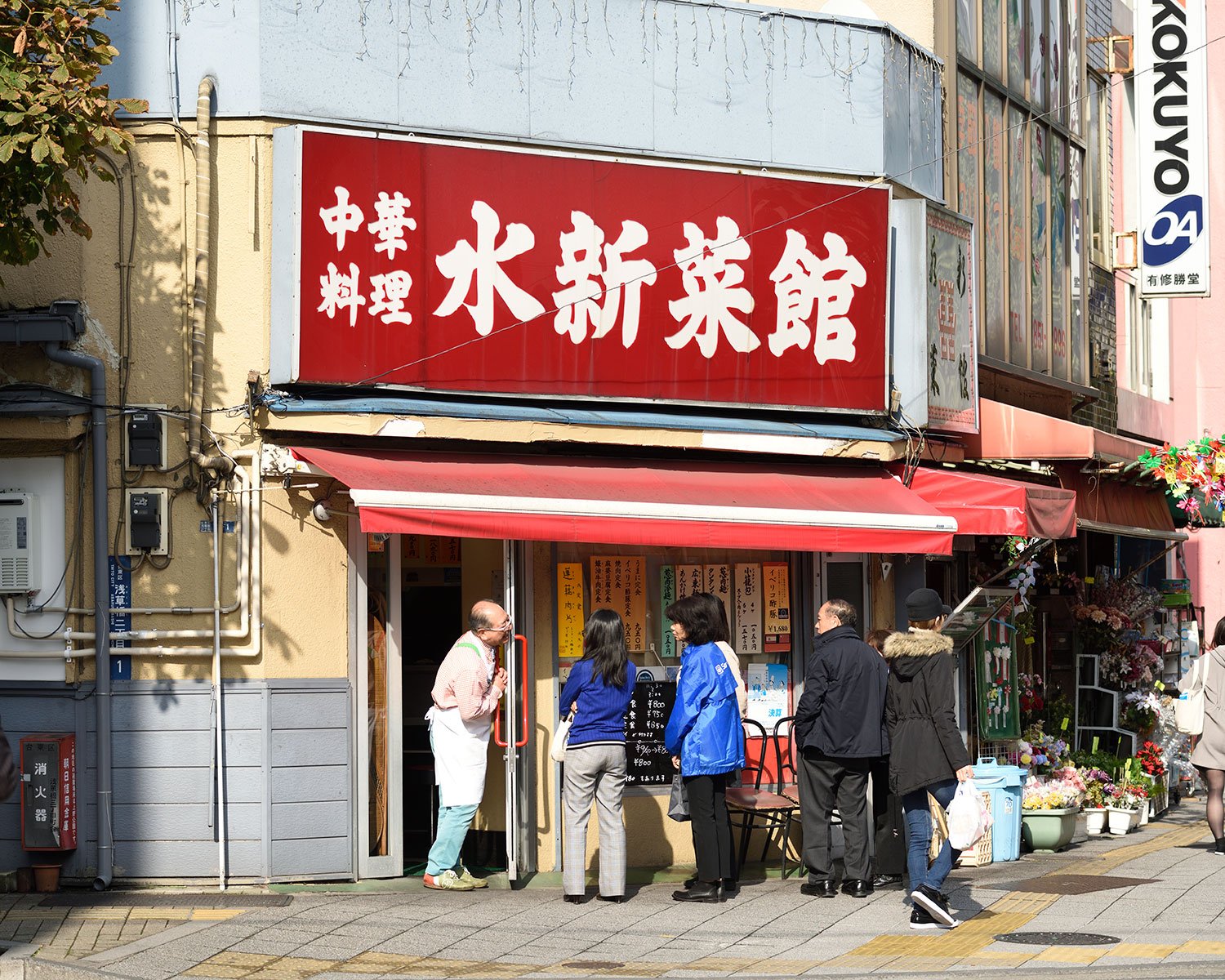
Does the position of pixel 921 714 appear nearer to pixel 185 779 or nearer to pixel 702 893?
pixel 702 893

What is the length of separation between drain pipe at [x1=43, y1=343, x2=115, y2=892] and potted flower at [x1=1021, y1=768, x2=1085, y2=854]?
23.5ft

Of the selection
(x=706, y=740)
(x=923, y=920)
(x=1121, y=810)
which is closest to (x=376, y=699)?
(x=706, y=740)

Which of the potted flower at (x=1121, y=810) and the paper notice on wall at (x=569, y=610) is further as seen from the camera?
the potted flower at (x=1121, y=810)

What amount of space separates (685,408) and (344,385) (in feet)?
8.43

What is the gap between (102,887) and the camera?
1020cm

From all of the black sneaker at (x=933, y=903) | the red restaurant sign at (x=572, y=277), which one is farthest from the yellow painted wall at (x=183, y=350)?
the black sneaker at (x=933, y=903)

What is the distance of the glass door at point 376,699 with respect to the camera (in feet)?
35.2

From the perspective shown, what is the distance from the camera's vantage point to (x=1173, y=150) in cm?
1700

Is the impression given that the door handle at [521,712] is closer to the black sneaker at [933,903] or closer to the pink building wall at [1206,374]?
the black sneaker at [933,903]

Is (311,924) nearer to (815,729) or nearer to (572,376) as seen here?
(815,729)

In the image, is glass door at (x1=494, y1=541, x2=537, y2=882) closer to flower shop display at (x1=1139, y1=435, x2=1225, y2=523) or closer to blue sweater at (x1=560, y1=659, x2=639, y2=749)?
blue sweater at (x1=560, y1=659, x2=639, y2=749)

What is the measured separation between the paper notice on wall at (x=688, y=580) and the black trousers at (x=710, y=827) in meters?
1.82

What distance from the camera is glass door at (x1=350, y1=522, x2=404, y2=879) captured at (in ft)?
35.2

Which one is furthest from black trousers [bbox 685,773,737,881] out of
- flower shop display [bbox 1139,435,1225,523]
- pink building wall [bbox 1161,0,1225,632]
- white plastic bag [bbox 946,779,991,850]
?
pink building wall [bbox 1161,0,1225,632]
